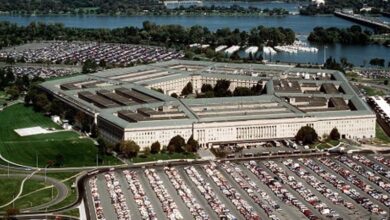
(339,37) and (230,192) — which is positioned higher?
(339,37)

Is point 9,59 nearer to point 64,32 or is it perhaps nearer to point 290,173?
point 64,32

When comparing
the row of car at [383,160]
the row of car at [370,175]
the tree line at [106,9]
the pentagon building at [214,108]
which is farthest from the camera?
the tree line at [106,9]

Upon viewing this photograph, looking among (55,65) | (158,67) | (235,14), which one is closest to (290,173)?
(158,67)

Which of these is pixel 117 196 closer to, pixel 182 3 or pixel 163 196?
pixel 163 196

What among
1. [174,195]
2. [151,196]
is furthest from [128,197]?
[174,195]

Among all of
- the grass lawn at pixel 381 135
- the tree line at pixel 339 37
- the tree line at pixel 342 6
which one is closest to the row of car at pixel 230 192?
the grass lawn at pixel 381 135

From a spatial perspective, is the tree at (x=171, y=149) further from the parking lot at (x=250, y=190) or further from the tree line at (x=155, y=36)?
the tree line at (x=155, y=36)

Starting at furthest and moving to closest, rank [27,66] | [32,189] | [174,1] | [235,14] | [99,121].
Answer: [174,1] < [235,14] < [27,66] < [99,121] < [32,189]
